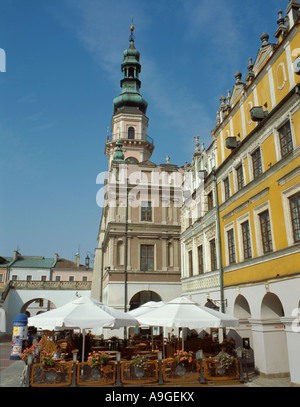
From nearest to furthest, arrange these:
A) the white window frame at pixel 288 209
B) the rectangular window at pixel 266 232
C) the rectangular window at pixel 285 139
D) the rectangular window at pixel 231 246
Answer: the white window frame at pixel 288 209 < the rectangular window at pixel 285 139 < the rectangular window at pixel 266 232 < the rectangular window at pixel 231 246

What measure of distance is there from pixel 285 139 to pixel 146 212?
20.9 meters

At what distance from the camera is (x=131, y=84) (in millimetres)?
52688

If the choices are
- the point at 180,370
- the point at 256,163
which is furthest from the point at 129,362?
the point at 256,163

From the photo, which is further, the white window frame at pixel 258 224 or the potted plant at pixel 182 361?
the white window frame at pixel 258 224

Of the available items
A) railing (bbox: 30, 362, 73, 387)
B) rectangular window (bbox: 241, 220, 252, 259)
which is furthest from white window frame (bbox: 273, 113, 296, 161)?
railing (bbox: 30, 362, 73, 387)

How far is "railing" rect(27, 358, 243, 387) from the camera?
11.3 metres

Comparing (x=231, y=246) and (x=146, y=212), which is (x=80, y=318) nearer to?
(x=231, y=246)

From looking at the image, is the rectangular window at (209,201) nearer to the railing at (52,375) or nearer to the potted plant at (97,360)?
the potted plant at (97,360)

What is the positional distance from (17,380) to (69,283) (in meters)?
31.2

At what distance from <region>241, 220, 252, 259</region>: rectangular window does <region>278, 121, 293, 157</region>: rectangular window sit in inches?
157

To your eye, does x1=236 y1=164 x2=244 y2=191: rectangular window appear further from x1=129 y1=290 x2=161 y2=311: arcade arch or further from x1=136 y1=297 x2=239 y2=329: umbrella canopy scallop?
x1=129 y1=290 x2=161 y2=311: arcade arch

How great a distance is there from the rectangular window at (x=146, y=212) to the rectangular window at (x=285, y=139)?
67.0 feet

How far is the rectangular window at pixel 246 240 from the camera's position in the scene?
51.7 feet

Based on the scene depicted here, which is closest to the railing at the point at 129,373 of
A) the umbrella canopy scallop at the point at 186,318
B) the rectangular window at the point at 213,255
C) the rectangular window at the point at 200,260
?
the umbrella canopy scallop at the point at 186,318
